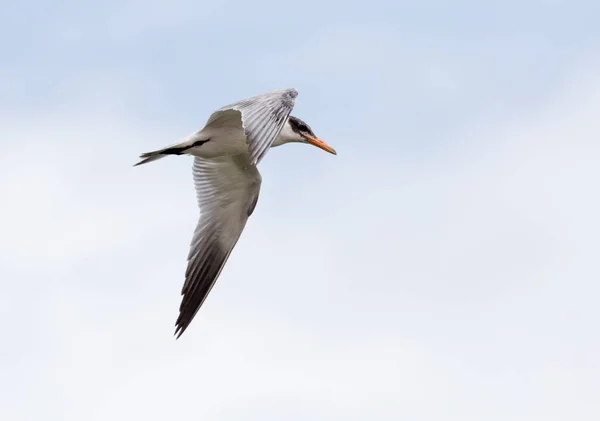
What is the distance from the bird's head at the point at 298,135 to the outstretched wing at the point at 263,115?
222cm

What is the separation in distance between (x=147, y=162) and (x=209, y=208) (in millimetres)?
2072

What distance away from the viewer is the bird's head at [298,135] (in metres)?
17.5

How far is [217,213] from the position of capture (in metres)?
18.2

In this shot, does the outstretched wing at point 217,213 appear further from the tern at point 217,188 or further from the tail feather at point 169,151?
the tail feather at point 169,151

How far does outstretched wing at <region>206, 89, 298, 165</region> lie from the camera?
43.5 feet

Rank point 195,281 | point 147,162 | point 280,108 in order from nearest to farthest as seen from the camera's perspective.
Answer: point 280,108 < point 147,162 < point 195,281

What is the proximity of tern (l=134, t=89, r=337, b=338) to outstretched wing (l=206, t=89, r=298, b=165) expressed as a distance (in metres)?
1.18

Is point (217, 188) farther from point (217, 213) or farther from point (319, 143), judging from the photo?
point (319, 143)

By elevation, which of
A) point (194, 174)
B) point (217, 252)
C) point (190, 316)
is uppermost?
point (194, 174)

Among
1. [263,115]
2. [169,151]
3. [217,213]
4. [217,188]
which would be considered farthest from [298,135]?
[263,115]

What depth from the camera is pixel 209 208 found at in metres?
18.2

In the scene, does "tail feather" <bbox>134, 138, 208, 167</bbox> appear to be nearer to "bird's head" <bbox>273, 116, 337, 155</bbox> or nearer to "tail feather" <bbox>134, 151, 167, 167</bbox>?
"tail feather" <bbox>134, 151, 167, 167</bbox>

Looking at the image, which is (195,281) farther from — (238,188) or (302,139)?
(302,139)

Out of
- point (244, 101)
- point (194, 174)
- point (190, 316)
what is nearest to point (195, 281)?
point (190, 316)
